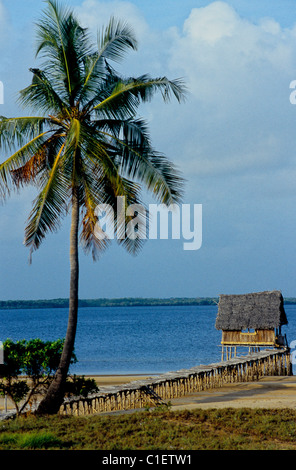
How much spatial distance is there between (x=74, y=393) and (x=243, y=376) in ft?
44.4

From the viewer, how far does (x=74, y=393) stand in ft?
47.6

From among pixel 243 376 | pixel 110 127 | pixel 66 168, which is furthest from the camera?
pixel 243 376

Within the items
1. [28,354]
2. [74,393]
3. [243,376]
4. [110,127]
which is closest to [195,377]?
[243,376]

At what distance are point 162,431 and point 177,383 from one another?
10882mm

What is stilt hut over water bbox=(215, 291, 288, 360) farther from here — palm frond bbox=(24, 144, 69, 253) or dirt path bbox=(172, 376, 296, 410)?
palm frond bbox=(24, 144, 69, 253)

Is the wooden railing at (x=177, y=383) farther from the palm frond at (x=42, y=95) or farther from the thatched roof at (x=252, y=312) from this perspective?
the palm frond at (x=42, y=95)

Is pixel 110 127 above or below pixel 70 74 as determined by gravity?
below

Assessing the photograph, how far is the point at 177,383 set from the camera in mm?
20859

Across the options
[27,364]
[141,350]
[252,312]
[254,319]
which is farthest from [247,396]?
[141,350]

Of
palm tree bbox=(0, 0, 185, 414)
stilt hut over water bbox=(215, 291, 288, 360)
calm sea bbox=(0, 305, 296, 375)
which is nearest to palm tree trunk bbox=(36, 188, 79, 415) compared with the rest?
palm tree bbox=(0, 0, 185, 414)

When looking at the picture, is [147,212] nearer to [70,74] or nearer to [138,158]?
[138,158]

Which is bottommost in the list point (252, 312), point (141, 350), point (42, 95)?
point (141, 350)

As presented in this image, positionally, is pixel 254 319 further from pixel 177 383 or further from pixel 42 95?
pixel 42 95
